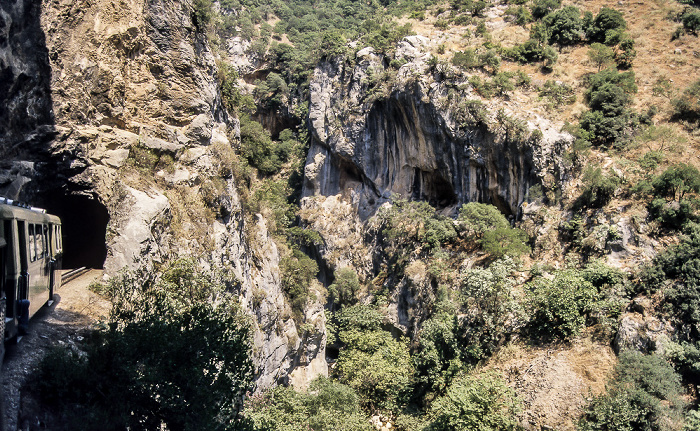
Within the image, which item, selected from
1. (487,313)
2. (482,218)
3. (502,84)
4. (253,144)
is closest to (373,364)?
(487,313)

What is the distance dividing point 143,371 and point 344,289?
24.6 meters

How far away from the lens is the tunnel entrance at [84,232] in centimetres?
1698

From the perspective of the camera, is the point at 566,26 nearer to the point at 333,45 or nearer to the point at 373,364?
the point at 333,45

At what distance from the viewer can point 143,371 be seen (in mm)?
9523

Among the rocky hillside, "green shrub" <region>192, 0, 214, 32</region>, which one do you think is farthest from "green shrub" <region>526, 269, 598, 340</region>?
"green shrub" <region>192, 0, 214, 32</region>

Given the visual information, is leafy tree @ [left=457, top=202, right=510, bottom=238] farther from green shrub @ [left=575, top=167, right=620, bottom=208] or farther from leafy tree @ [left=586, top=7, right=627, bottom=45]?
leafy tree @ [left=586, top=7, right=627, bottom=45]

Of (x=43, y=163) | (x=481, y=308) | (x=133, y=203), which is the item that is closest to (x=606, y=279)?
(x=481, y=308)

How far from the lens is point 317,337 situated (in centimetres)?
2580

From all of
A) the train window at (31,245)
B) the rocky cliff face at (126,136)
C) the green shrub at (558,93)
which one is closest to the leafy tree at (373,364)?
the rocky cliff face at (126,136)

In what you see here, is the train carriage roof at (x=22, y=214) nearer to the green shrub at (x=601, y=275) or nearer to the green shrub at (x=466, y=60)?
the green shrub at (x=601, y=275)

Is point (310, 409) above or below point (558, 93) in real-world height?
below

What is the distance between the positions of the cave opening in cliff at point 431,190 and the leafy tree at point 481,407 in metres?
18.4

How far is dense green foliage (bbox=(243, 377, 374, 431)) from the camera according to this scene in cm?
1725

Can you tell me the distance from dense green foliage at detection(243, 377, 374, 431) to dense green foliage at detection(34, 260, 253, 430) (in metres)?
6.16
